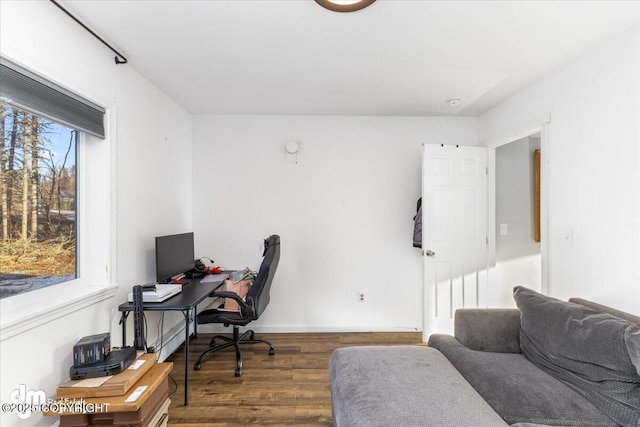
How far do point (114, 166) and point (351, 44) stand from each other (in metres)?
1.83

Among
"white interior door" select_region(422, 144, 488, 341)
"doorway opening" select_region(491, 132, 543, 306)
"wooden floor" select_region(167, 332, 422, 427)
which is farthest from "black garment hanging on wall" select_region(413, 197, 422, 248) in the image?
"wooden floor" select_region(167, 332, 422, 427)

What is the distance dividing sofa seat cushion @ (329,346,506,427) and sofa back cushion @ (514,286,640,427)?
574mm

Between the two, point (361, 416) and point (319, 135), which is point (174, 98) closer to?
point (319, 135)

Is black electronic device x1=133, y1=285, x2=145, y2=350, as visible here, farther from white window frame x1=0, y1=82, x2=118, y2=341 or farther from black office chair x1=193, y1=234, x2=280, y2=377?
black office chair x1=193, y1=234, x2=280, y2=377

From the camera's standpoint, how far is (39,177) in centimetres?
168

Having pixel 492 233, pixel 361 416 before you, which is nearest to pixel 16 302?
pixel 361 416

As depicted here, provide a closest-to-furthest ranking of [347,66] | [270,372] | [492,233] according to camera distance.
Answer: [347,66] → [270,372] → [492,233]

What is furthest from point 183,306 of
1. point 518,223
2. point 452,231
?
point 518,223

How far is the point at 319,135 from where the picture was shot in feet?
11.3

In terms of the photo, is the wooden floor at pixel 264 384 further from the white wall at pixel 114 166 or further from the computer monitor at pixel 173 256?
the computer monitor at pixel 173 256

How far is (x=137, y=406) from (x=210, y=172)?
247 centimetres

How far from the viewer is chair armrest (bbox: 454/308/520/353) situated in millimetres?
1923

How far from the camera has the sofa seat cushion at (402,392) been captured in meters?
1.15

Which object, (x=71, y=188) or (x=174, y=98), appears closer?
(x=71, y=188)
